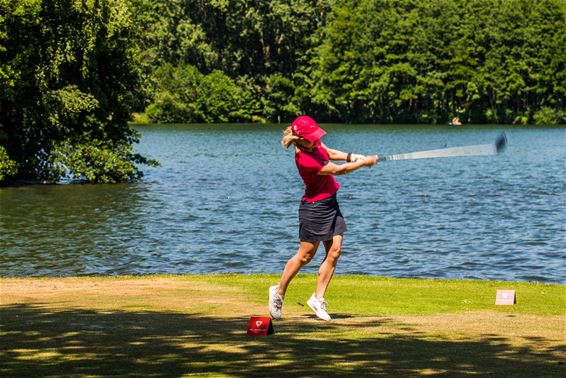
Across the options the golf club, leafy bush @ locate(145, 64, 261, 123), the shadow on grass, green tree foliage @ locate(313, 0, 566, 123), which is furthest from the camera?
leafy bush @ locate(145, 64, 261, 123)

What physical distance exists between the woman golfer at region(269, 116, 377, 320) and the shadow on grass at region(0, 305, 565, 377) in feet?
1.88

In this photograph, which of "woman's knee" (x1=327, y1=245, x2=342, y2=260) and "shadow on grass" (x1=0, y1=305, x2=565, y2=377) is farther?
"woman's knee" (x1=327, y1=245, x2=342, y2=260)

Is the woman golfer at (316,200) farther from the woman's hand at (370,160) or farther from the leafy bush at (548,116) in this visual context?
the leafy bush at (548,116)

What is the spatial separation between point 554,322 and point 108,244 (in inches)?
702

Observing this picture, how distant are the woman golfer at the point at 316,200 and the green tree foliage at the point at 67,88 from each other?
93.3 feet

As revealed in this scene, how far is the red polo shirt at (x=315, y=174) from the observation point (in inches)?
473

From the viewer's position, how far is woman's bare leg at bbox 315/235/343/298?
1242 centimetres

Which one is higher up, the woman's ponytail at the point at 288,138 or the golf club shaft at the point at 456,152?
the woman's ponytail at the point at 288,138

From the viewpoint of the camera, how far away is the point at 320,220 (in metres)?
12.3

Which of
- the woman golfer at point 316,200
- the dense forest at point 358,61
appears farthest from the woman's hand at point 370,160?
the dense forest at point 358,61

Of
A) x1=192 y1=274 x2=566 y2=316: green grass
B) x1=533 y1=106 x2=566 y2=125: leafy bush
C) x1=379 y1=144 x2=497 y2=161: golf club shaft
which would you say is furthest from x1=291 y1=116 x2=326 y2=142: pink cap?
x1=533 y1=106 x2=566 y2=125: leafy bush

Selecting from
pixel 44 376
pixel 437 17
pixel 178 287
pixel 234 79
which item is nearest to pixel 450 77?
pixel 437 17

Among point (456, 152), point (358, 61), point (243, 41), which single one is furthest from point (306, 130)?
point (243, 41)

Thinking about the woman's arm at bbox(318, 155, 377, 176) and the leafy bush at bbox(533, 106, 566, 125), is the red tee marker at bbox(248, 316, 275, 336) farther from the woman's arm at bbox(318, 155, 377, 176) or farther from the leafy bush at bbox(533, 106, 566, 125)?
the leafy bush at bbox(533, 106, 566, 125)
